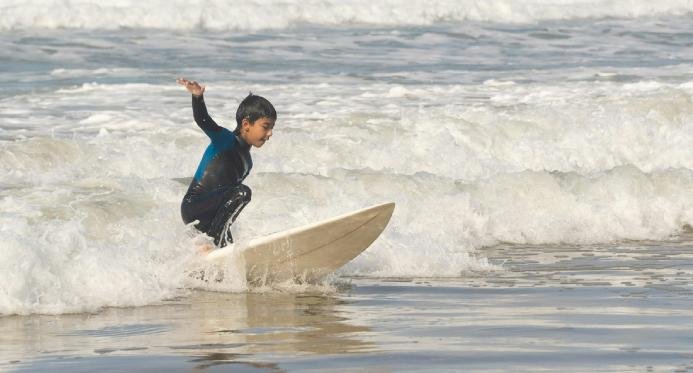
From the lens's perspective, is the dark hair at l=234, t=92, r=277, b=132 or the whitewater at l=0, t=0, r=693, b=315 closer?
the dark hair at l=234, t=92, r=277, b=132

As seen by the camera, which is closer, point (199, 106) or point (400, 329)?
point (400, 329)

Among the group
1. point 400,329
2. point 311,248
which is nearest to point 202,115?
point 311,248

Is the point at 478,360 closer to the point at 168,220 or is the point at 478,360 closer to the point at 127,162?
the point at 168,220

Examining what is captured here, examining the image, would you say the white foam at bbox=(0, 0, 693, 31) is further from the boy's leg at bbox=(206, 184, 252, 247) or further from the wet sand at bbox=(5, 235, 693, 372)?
the wet sand at bbox=(5, 235, 693, 372)

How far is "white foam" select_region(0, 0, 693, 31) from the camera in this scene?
101 ft

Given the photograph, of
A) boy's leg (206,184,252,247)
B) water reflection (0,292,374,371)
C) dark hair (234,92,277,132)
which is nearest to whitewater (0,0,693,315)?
boy's leg (206,184,252,247)

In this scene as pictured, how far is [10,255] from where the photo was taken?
300 inches

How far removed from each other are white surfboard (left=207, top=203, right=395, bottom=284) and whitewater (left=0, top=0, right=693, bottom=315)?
7.7 inches

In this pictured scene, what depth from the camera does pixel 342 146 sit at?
45.4 ft

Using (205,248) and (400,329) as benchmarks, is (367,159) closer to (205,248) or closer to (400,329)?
(205,248)

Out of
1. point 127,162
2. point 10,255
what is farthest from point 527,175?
point 10,255

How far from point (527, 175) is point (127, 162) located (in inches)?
138

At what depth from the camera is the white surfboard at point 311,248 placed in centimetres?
822

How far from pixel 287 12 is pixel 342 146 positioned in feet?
67.0
